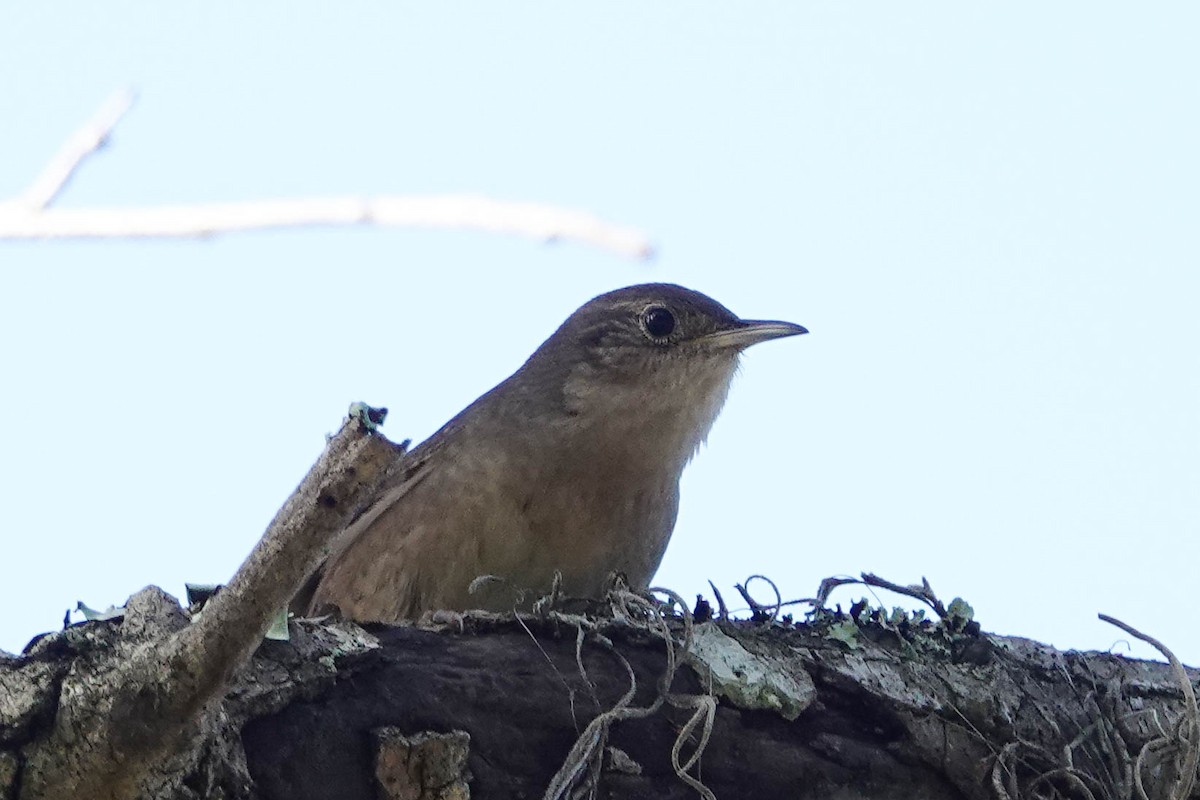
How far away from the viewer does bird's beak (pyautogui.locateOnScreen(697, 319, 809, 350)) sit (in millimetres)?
5512

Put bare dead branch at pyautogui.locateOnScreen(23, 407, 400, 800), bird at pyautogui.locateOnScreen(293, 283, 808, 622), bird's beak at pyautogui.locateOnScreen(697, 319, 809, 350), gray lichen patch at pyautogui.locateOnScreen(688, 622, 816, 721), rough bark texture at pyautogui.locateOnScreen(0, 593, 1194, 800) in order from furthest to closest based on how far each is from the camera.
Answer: bird's beak at pyautogui.locateOnScreen(697, 319, 809, 350) < bird at pyautogui.locateOnScreen(293, 283, 808, 622) < gray lichen patch at pyautogui.locateOnScreen(688, 622, 816, 721) < rough bark texture at pyautogui.locateOnScreen(0, 593, 1194, 800) < bare dead branch at pyautogui.locateOnScreen(23, 407, 400, 800)

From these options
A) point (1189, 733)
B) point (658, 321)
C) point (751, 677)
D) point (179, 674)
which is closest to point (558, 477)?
point (658, 321)

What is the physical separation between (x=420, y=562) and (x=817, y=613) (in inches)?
49.2

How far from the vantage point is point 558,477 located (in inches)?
188

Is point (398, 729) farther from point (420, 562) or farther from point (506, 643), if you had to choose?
point (420, 562)

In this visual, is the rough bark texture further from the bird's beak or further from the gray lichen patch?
the bird's beak

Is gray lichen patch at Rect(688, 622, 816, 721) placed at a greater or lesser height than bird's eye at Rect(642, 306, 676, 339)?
lesser

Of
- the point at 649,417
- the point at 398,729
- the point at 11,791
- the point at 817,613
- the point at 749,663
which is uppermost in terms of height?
the point at 649,417

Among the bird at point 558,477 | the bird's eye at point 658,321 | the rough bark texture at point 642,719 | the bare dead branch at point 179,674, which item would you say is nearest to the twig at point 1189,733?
the rough bark texture at point 642,719

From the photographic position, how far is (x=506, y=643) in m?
3.37

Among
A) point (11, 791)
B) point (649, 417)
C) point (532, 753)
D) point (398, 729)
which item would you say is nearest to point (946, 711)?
point (532, 753)

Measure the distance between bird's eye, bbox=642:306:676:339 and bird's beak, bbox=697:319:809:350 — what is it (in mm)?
128

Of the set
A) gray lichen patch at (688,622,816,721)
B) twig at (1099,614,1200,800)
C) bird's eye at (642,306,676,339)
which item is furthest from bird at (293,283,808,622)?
twig at (1099,614,1200,800)

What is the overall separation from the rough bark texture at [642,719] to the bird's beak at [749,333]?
1.81 metres
